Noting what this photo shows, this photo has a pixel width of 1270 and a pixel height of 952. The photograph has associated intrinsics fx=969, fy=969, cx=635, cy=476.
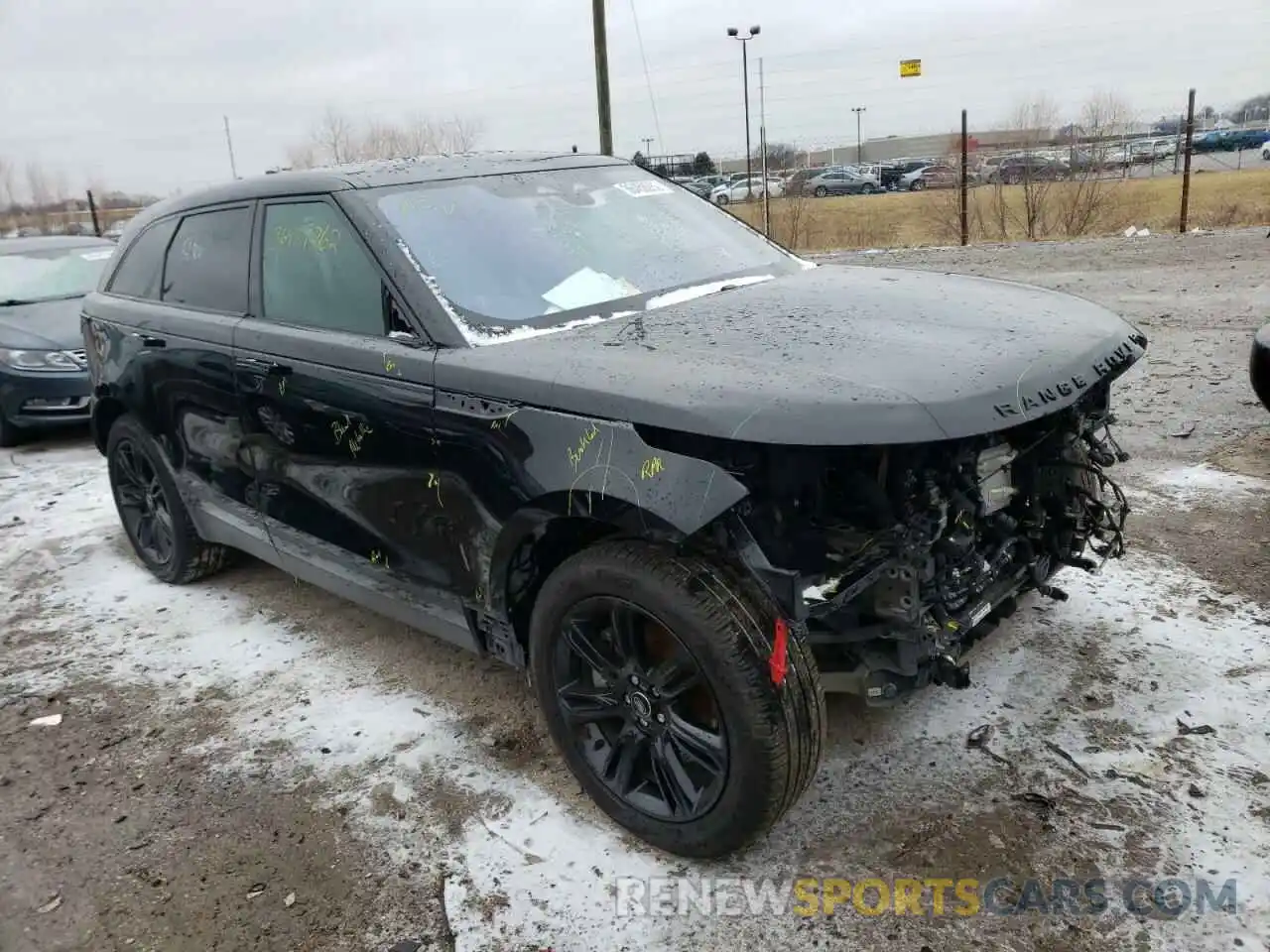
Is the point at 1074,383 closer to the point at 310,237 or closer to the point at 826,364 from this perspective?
the point at 826,364

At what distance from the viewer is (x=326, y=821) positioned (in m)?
2.98

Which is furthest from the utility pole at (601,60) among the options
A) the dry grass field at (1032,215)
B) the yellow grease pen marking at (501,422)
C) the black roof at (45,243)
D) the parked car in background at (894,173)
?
the parked car in background at (894,173)

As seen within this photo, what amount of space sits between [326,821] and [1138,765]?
2469 millimetres

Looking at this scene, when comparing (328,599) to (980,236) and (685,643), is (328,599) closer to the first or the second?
(685,643)

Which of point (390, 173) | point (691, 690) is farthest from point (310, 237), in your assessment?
point (691, 690)

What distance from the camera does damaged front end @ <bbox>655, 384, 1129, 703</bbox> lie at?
95.9 inches

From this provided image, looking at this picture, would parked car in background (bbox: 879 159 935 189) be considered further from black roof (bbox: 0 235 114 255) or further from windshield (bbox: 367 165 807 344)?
windshield (bbox: 367 165 807 344)

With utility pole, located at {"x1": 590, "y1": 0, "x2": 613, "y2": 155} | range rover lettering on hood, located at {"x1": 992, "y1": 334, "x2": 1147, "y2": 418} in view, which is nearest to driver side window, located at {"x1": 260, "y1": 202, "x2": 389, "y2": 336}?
range rover lettering on hood, located at {"x1": 992, "y1": 334, "x2": 1147, "y2": 418}

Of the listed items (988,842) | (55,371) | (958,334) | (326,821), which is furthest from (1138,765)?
(55,371)

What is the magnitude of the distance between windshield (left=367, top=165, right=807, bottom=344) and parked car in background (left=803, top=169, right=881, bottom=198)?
137 ft

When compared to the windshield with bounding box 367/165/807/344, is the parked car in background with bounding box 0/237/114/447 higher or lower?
lower

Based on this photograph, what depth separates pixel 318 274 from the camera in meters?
3.44

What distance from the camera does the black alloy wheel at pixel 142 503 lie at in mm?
4789

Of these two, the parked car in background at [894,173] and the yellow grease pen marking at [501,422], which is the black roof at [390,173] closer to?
the yellow grease pen marking at [501,422]
